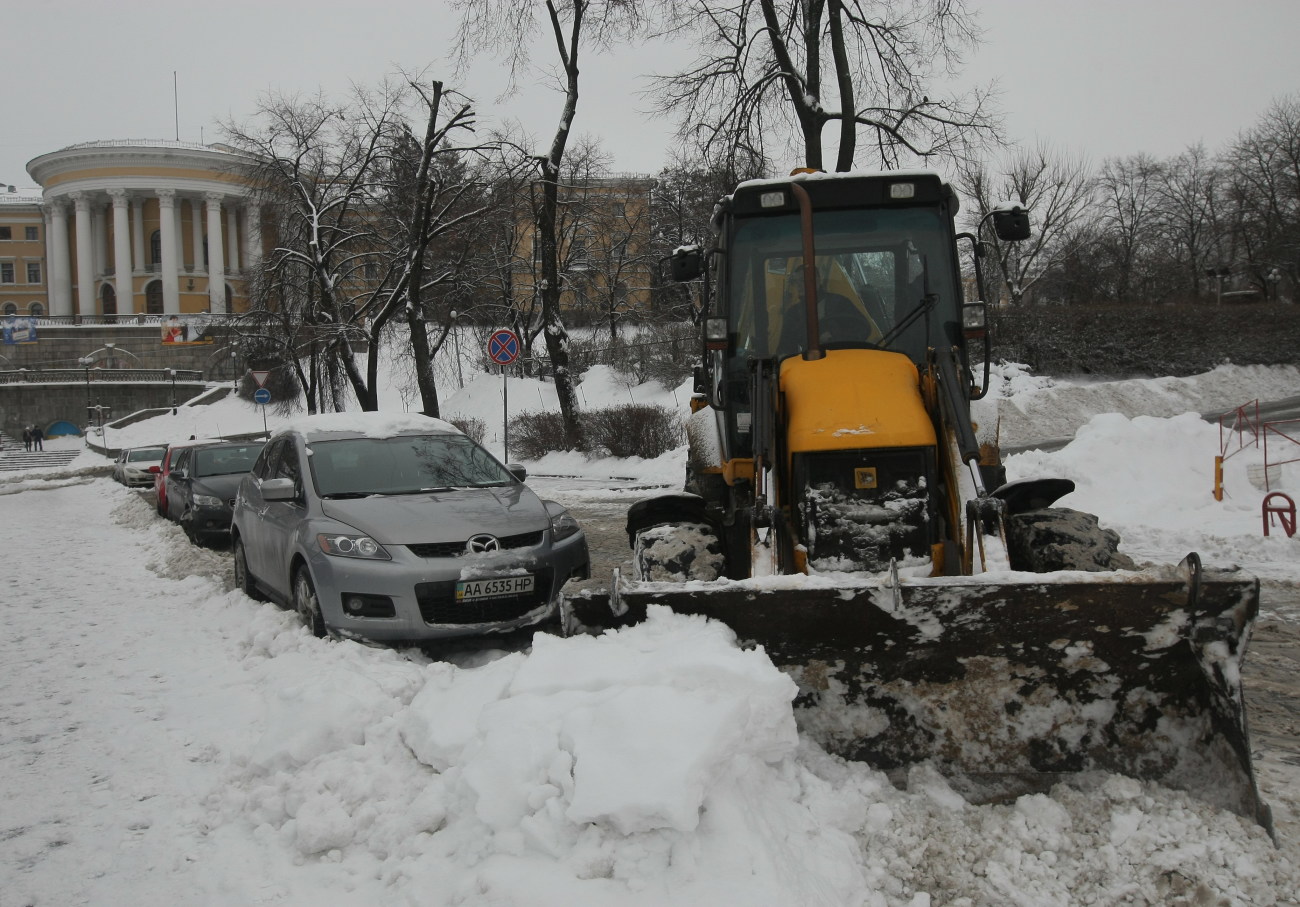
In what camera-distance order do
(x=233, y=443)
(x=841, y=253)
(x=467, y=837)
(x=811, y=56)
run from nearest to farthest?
1. (x=467, y=837)
2. (x=841, y=253)
3. (x=233, y=443)
4. (x=811, y=56)

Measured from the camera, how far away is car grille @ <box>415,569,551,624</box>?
6.42 metres

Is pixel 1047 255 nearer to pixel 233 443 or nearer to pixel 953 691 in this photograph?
pixel 233 443

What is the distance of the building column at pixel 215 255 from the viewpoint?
249 ft

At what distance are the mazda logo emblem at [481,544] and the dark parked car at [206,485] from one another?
772 cm

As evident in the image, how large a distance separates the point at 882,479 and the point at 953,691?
3.94ft

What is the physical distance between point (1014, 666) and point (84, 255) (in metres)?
88.9

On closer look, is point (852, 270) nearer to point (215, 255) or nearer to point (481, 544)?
point (481, 544)

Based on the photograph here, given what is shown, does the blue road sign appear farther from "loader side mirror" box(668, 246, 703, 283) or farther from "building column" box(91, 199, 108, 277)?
"building column" box(91, 199, 108, 277)

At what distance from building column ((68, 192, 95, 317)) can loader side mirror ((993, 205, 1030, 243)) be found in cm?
8602

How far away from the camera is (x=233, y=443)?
17.1 m

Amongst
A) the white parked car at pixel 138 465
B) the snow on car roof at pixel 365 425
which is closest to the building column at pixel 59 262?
the white parked car at pixel 138 465

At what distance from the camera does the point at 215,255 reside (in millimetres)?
76750

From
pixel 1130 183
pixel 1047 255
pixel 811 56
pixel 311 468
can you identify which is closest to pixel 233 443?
pixel 311 468

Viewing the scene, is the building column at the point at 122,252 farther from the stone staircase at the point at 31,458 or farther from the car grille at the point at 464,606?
the car grille at the point at 464,606
